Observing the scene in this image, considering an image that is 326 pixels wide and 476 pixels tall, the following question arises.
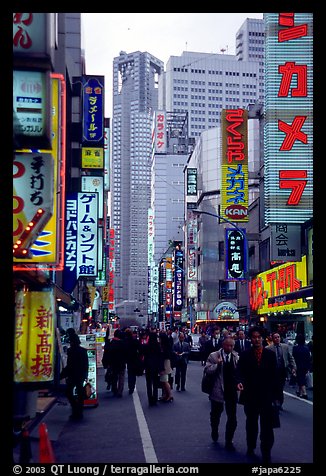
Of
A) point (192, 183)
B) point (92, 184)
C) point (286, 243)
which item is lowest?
point (286, 243)

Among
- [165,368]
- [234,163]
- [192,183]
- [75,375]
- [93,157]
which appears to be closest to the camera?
[75,375]

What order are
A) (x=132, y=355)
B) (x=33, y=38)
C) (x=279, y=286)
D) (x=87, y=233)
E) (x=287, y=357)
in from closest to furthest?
(x=33, y=38) → (x=287, y=357) → (x=132, y=355) → (x=87, y=233) → (x=279, y=286)

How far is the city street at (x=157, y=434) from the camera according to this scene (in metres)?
10.2

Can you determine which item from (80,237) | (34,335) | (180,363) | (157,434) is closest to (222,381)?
(157,434)

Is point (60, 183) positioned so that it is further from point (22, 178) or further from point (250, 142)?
point (250, 142)

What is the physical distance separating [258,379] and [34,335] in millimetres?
4171

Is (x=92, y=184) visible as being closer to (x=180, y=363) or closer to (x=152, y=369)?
(x=180, y=363)

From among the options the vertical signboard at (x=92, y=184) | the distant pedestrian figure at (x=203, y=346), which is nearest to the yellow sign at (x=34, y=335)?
the distant pedestrian figure at (x=203, y=346)

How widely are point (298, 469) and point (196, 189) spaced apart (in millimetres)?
88386

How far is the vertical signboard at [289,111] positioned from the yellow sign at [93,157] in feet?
39.2

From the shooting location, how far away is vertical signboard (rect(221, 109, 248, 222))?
43312mm

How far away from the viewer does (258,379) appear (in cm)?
1025

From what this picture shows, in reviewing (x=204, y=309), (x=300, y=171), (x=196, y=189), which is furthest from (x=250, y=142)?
(x=300, y=171)

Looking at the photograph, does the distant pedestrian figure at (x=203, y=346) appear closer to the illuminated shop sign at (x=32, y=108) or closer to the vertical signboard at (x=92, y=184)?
the vertical signboard at (x=92, y=184)
